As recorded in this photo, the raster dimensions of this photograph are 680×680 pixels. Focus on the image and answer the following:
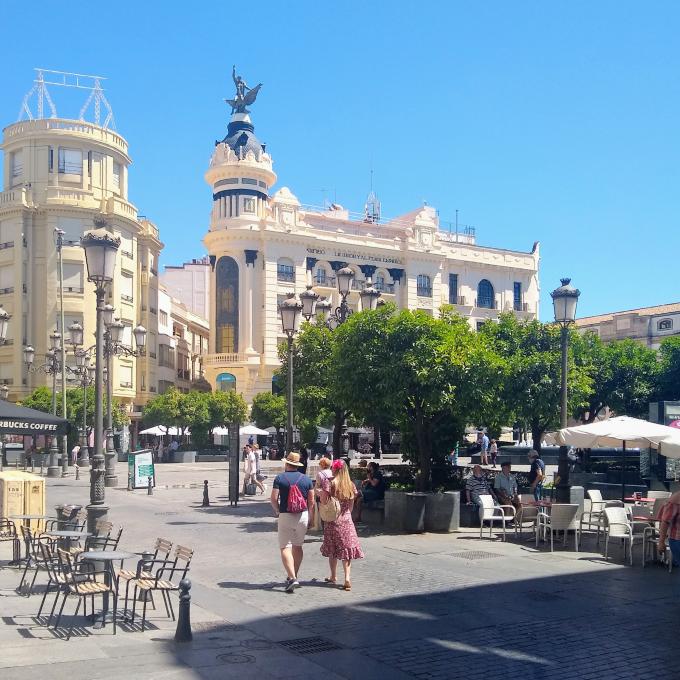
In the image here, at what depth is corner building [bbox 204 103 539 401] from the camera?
184ft

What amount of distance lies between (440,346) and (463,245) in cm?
5220

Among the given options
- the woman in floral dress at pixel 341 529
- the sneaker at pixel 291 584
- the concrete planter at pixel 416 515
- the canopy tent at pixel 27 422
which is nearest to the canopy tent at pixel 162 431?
the concrete planter at pixel 416 515

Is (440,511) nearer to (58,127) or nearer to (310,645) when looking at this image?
(310,645)

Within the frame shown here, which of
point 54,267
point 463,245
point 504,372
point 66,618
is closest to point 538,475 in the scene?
point 504,372

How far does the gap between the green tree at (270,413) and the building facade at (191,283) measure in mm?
34726

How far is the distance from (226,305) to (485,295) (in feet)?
74.5

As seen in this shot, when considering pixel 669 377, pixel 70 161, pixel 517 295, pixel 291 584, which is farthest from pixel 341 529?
pixel 517 295

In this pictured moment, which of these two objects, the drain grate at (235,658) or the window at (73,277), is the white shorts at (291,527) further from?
the window at (73,277)

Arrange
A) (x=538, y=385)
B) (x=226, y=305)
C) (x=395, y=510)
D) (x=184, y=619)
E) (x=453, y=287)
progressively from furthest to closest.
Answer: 1. (x=453, y=287)
2. (x=226, y=305)
3. (x=538, y=385)
4. (x=395, y=510)
5. (x=184, y=619)

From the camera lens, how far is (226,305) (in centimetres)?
5678

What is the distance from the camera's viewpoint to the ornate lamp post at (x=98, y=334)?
398 inches

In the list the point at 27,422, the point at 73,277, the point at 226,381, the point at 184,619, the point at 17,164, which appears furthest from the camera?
the point at 226,381

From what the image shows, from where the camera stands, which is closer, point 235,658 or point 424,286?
point 235,658

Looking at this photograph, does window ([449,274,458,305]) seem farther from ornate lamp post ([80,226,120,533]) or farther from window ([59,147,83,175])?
ornate lamp post ([80,226,120,533])
